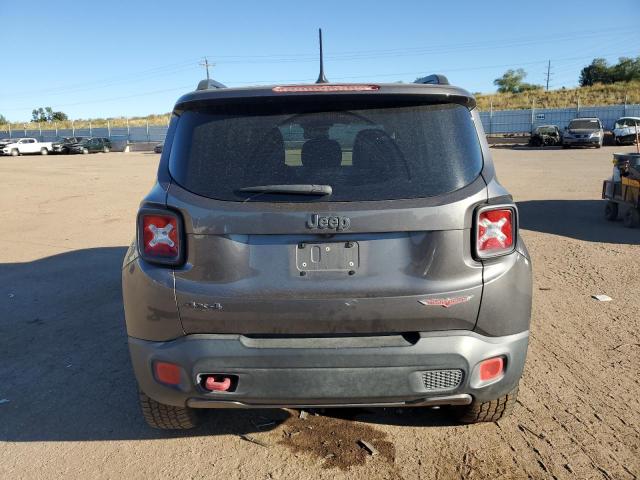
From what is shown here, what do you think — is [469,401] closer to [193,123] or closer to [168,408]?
[168,408]

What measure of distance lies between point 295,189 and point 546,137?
37.4 metres

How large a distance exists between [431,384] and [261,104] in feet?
5.02

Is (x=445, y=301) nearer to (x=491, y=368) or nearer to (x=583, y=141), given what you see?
(x=491, y=368)

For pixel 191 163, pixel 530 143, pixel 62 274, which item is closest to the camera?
pixel 191 163

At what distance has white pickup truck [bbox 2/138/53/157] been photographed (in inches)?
1805

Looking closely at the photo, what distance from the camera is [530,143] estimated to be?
3744cm

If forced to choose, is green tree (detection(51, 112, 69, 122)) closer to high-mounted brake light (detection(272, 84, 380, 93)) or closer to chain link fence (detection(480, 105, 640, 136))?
chain link fence (detection(480, 105, 640, 136))

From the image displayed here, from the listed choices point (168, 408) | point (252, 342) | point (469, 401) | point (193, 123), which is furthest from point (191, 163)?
point (469, 401)

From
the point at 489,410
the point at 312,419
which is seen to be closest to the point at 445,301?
the point at 489,410

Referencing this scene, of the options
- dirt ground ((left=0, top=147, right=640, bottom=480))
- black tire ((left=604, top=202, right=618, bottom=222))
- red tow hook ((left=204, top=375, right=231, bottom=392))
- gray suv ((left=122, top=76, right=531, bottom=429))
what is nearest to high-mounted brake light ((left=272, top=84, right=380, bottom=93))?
gray suv ((left=122, top=76, right=531, bottom=429))

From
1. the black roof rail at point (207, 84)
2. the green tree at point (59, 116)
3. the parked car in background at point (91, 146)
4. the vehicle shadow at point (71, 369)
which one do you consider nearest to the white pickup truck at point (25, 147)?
the parked car in background at point (91, 146)

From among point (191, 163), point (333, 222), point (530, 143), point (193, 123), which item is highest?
point (193, 123)

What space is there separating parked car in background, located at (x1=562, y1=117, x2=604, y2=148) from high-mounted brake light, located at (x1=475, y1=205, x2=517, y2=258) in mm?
34090

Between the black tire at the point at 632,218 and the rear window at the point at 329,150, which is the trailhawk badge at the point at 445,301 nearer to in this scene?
the rear window at the point at 329,150
